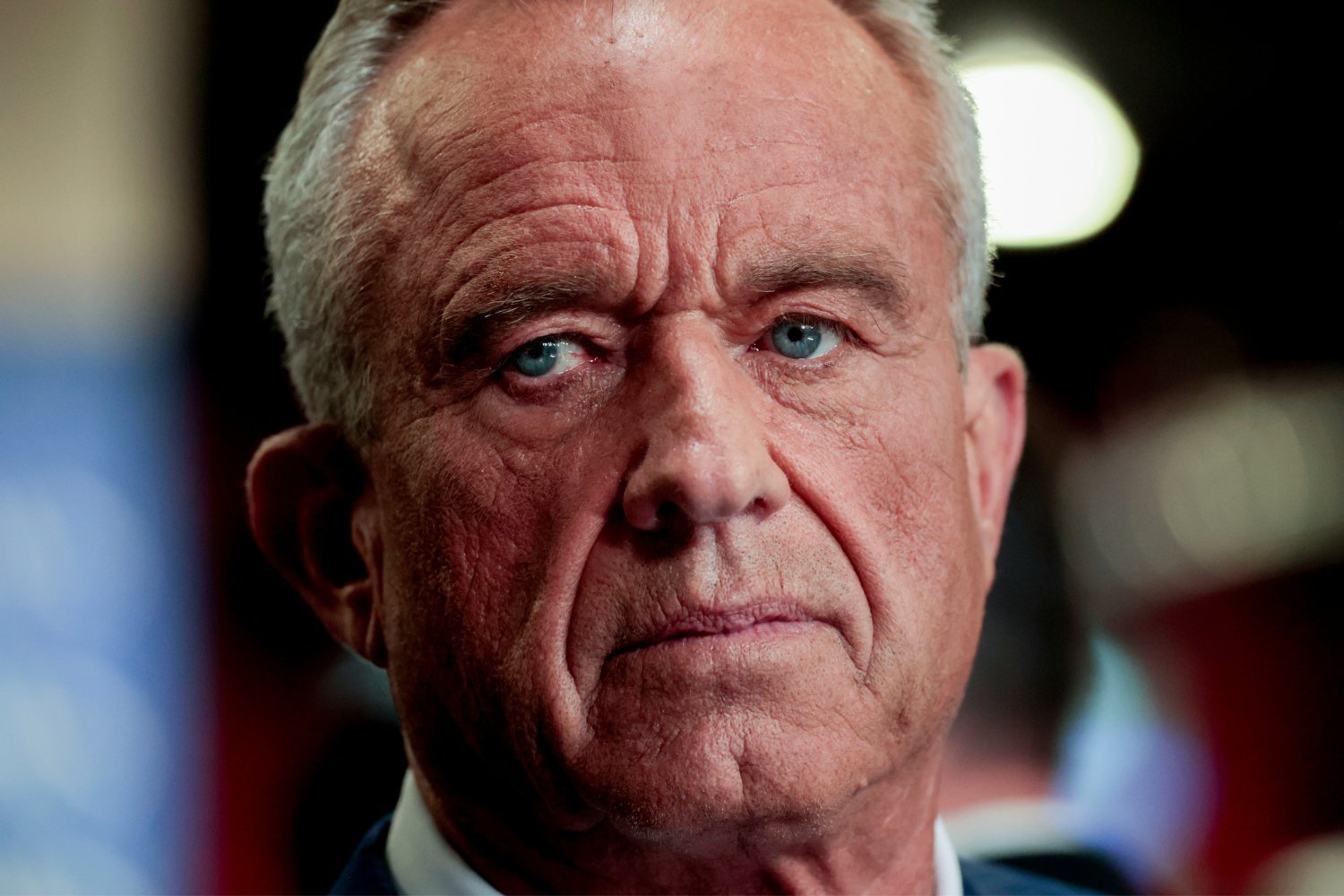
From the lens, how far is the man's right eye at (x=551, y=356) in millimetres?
1383

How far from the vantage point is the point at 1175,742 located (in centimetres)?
205

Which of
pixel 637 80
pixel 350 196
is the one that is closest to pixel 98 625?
pixel 350 196

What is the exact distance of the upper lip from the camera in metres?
1.24

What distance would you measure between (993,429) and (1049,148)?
50 cm

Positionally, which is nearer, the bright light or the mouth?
the mouth

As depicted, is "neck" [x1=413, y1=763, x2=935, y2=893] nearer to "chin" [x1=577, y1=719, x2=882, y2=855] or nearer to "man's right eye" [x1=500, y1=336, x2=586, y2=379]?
"chin" [x1=577, y1=719, x2=882, y2=855]

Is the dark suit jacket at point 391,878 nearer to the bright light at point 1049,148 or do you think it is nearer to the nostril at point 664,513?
the nostril at point 664,513

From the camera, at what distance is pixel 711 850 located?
134cm

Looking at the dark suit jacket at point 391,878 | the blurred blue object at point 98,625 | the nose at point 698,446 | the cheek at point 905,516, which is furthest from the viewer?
the blurred blue object at point 98,625

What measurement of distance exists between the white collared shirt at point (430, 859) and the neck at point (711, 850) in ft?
0.07

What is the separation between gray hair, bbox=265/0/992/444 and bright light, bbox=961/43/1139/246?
0.58ft

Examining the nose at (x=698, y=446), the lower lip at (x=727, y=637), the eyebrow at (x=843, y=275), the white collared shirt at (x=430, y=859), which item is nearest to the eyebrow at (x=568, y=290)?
the eyebrow at (x=843, y=275)

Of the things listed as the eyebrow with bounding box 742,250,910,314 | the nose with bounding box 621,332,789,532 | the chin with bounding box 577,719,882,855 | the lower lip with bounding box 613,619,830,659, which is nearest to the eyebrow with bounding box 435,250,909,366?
the eyebrow with bounding box 742,250,910,314

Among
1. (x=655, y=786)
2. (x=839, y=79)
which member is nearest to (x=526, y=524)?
(x=655, y=786)
